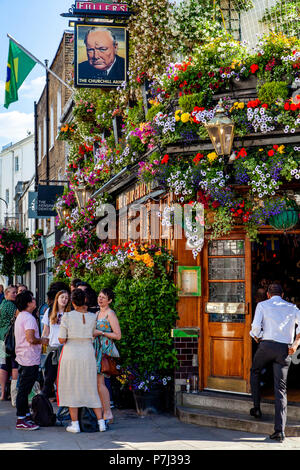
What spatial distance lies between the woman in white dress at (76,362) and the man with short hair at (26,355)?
0.70 metres

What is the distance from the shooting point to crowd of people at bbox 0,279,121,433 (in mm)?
8609

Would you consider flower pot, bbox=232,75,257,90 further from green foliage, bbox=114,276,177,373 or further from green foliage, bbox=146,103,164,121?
green foliage, bbox=114,276,177,373

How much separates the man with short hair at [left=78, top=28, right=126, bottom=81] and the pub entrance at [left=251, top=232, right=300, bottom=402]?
4227 mm

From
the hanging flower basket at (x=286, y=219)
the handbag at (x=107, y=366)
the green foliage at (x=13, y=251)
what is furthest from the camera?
the green foliage at (x=13, y=251)

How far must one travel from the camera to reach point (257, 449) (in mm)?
7684

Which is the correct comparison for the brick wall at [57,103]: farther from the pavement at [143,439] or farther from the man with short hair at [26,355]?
the pavement at [143,439]

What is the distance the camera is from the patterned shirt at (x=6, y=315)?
11992 mm

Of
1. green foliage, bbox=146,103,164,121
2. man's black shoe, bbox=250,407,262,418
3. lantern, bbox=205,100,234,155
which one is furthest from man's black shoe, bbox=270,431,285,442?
green foliage, bbox=146,103,164,121

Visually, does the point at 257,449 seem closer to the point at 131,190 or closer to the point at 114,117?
the point at 131,190

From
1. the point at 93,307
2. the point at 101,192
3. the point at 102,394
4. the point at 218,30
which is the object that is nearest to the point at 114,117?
the point at 101,192

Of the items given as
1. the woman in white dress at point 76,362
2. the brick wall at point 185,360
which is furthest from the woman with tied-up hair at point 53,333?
the brick wall at point 185,360

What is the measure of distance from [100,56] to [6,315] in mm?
5087

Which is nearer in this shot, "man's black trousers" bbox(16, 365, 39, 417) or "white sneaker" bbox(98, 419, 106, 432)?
"white sneaker" bbox(98, 419, 106, 432)

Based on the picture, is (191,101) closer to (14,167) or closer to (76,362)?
(76,362)
